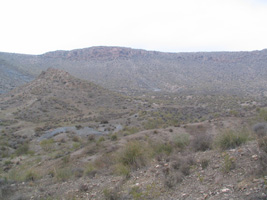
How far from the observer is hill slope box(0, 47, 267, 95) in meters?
72.2

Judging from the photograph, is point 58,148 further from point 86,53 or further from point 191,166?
point 86,53

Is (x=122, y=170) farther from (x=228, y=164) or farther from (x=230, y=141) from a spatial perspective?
(x=230, y=141)

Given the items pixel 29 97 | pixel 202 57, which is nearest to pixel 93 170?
pixel 29 97

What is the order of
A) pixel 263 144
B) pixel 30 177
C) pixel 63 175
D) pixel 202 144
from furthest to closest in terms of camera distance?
pixel 30 177 < pixel 63 175 < pixel 202 144 < pixel 263 144

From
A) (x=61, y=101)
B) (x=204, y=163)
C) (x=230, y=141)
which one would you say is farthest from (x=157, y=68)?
(x=204, y=163)

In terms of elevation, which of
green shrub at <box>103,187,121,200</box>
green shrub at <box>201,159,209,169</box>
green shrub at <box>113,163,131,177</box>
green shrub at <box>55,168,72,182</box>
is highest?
green shrub at <box>201,159,209,169</box>

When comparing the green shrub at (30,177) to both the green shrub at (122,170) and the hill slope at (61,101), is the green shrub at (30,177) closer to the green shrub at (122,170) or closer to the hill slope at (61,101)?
the green shrub at (122,170)

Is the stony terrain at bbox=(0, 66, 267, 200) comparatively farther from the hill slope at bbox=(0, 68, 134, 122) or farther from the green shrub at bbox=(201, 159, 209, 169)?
the hill slope at bbox=(0, 68, 134, 122)

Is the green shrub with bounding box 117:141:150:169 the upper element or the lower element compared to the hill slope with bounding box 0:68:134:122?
upper

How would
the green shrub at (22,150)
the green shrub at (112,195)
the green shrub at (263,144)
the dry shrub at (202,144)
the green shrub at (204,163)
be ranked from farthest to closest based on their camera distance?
the green shrub at (22,150)
the dry shrub at (202,144)
the green shrub at (204,163)
the green shrub at (112,195)
the green shrub at (263,144)

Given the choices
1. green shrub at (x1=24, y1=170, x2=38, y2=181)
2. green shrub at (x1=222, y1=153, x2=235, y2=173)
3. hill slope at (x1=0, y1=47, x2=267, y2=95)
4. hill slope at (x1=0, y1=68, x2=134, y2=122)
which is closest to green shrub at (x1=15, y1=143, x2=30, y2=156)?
green shrub at (x1=24, y1=170, x2=38, y2=181)

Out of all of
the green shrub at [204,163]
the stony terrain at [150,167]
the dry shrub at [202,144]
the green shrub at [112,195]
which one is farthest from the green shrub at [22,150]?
the green shrub at [204,163]

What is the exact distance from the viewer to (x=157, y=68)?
92.9 meters

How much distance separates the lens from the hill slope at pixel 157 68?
237 feet
